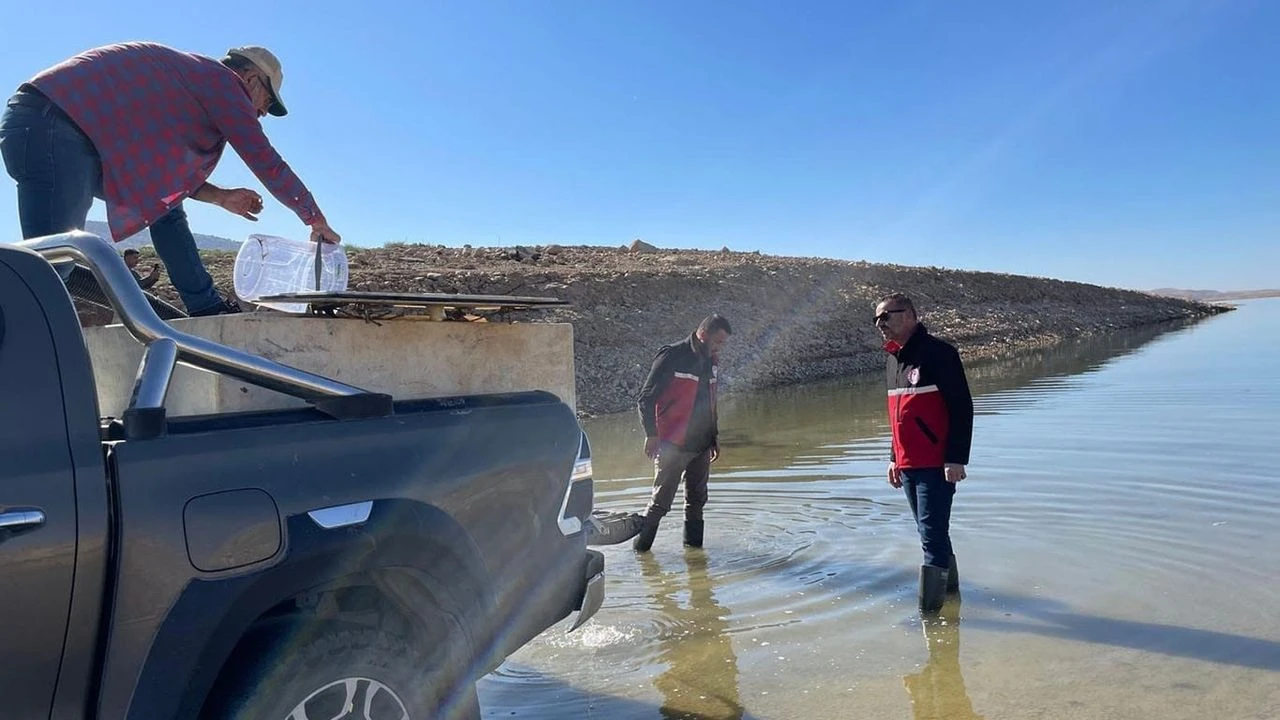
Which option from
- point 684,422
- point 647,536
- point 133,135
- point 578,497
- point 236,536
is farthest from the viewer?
point 647,536

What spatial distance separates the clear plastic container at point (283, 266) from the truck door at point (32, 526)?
2107mm

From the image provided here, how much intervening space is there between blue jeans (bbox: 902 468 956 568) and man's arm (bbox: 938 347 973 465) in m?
0.17

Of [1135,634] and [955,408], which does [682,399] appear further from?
[1135,634]

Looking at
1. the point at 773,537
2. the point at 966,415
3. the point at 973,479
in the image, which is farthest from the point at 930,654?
the point at 973,479

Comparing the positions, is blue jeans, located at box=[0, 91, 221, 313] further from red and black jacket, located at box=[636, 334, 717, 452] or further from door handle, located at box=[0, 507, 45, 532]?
red and black jacket, located at box=[636, 334, 717, 452]

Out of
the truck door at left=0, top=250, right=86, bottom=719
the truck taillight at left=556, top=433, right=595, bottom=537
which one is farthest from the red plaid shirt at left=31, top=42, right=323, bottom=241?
the truck door at left=0, top=250, right=86, bottom=719

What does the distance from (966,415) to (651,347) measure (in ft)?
55.8

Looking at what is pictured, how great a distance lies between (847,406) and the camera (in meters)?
18.2

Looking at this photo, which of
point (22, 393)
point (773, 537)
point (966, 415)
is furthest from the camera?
point (773, 537)

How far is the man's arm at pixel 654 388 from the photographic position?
8.03 m

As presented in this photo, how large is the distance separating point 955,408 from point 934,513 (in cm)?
65

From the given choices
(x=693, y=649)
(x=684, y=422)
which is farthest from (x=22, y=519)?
(x=684, y=422)

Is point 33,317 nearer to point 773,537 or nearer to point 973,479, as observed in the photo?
point 773,537

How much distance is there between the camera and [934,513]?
5.98 m
